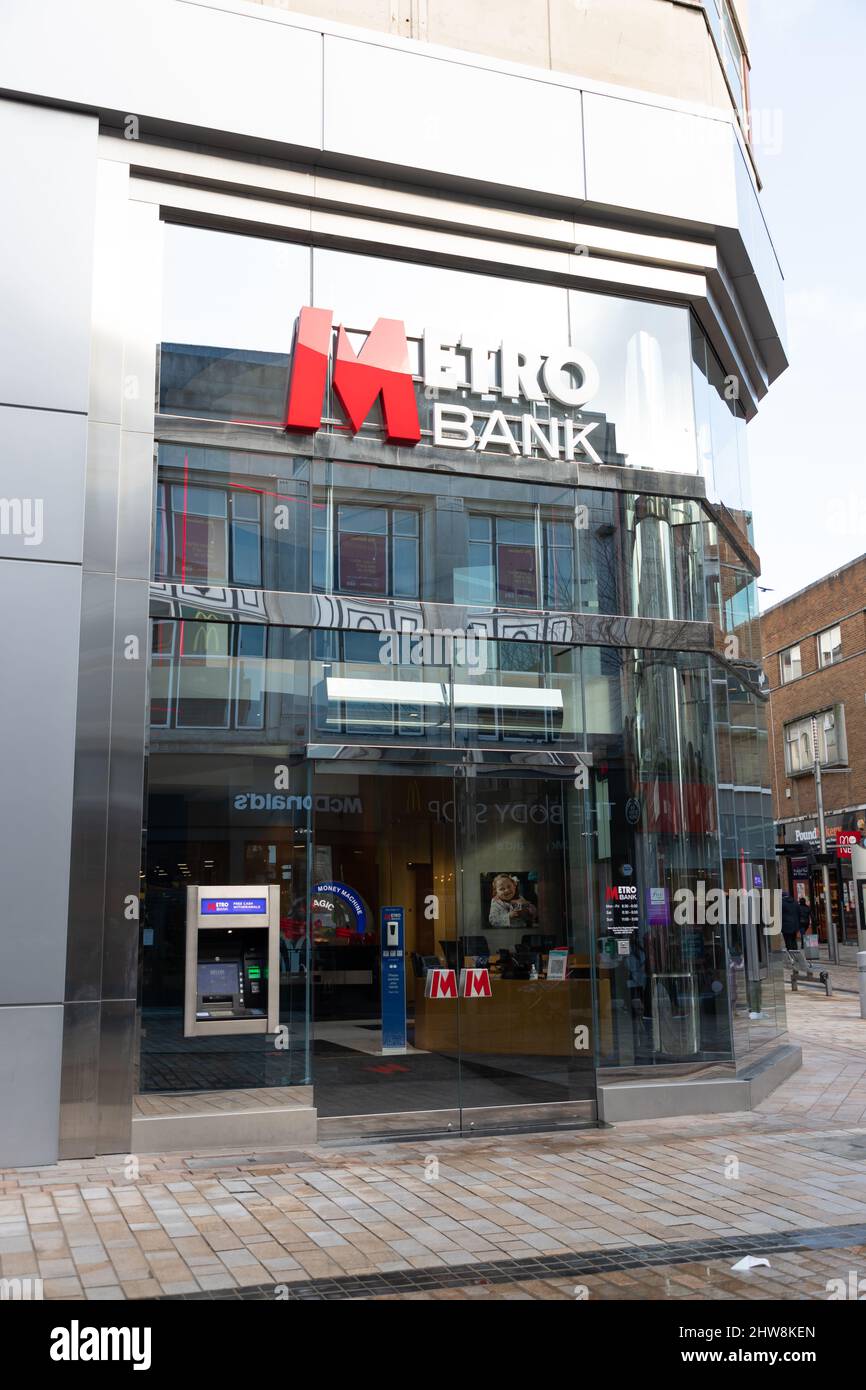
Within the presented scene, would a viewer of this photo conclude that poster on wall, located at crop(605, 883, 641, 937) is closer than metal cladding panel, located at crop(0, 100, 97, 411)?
No

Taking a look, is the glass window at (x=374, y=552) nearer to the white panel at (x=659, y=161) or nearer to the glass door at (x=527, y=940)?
the glass door at (x=527, y=940)

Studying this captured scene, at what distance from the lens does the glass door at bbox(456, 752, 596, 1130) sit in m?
10.9

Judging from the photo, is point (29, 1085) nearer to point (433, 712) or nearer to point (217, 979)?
point (217, 979)

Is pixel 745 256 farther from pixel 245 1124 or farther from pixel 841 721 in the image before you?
pixel 841 721

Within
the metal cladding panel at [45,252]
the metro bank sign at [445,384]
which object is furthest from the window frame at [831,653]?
the metal cladding panel at [45,252]

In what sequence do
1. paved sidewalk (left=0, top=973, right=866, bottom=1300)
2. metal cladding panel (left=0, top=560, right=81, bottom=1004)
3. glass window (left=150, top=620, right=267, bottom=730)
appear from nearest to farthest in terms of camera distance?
paved sidewalk (left=0, top=973, right=866, bottom=1300) < metal cladding panel (left=0, top=560, right=81, bottom=1004) < glass window (left=150, top=620, right=267, bottom=730)

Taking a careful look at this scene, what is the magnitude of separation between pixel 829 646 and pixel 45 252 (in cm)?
3705

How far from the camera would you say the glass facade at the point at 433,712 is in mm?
10062

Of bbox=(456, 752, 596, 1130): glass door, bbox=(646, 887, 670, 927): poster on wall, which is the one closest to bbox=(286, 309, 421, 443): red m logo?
bbox=(456, 752, 596, 1130): glass door

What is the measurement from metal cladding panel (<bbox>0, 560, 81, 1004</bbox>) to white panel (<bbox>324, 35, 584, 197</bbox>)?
4719 mm

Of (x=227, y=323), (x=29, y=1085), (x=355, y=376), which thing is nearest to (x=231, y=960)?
(x=29, y=1085)

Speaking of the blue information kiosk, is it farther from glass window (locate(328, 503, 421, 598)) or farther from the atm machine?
glass window (locate(328, 503, 421, 598))

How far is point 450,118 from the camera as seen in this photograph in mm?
11070
